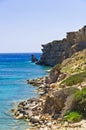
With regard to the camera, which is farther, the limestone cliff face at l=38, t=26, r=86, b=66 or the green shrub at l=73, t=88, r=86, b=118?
the limestone cliff face at l=38, t=26, r=86, b=66

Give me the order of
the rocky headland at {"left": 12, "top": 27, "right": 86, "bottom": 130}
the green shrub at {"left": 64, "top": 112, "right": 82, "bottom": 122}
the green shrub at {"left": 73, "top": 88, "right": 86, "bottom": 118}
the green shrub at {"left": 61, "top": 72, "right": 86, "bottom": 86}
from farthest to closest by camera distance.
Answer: the green shrub at {"left": 61, "top": 72, "right": 86, "bottom": 86}, the green shrub at {"left": 73, "top": 88, "right": 86, "bottom": 118}, the green shrub at {"left": 64, "top": 112, "right": 82, "bottom": 122}, the rocky headland at {"left": 12, "top": 27, "right": 86, "bottom": 130}

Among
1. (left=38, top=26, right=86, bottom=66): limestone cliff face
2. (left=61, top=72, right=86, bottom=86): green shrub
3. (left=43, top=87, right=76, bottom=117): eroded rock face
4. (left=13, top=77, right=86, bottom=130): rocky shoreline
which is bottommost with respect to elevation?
(left=13, top=77, right=86, bottom=130): rocky shoreline

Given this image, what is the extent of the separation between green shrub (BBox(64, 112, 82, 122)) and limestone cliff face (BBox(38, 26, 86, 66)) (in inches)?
2856

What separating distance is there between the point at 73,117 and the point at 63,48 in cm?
10167

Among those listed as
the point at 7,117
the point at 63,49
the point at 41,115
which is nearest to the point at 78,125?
the point at 41,115

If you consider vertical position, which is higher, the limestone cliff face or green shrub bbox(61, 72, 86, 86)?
the limestone cliff face

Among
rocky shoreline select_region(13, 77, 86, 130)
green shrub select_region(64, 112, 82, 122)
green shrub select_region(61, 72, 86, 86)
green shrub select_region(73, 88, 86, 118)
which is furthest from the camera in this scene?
green shrub select_region(61, 72, 86, 86)

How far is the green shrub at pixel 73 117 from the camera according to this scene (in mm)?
29969

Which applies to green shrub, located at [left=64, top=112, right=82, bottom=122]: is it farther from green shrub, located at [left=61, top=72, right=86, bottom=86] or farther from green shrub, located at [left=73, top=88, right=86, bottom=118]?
green shrub, located at [left=61, top=72, right=86, bottom=86]

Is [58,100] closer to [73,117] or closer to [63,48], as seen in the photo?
[73,117]

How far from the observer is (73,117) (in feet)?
98.5

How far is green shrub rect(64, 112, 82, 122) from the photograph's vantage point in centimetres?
2997

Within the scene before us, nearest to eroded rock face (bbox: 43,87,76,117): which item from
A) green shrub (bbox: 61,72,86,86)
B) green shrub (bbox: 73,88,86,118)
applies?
green shrub (bbox: 73,88,86,118)

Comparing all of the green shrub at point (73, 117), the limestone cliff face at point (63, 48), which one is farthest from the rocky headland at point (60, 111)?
the limestone cliff face at point (63, 48)
